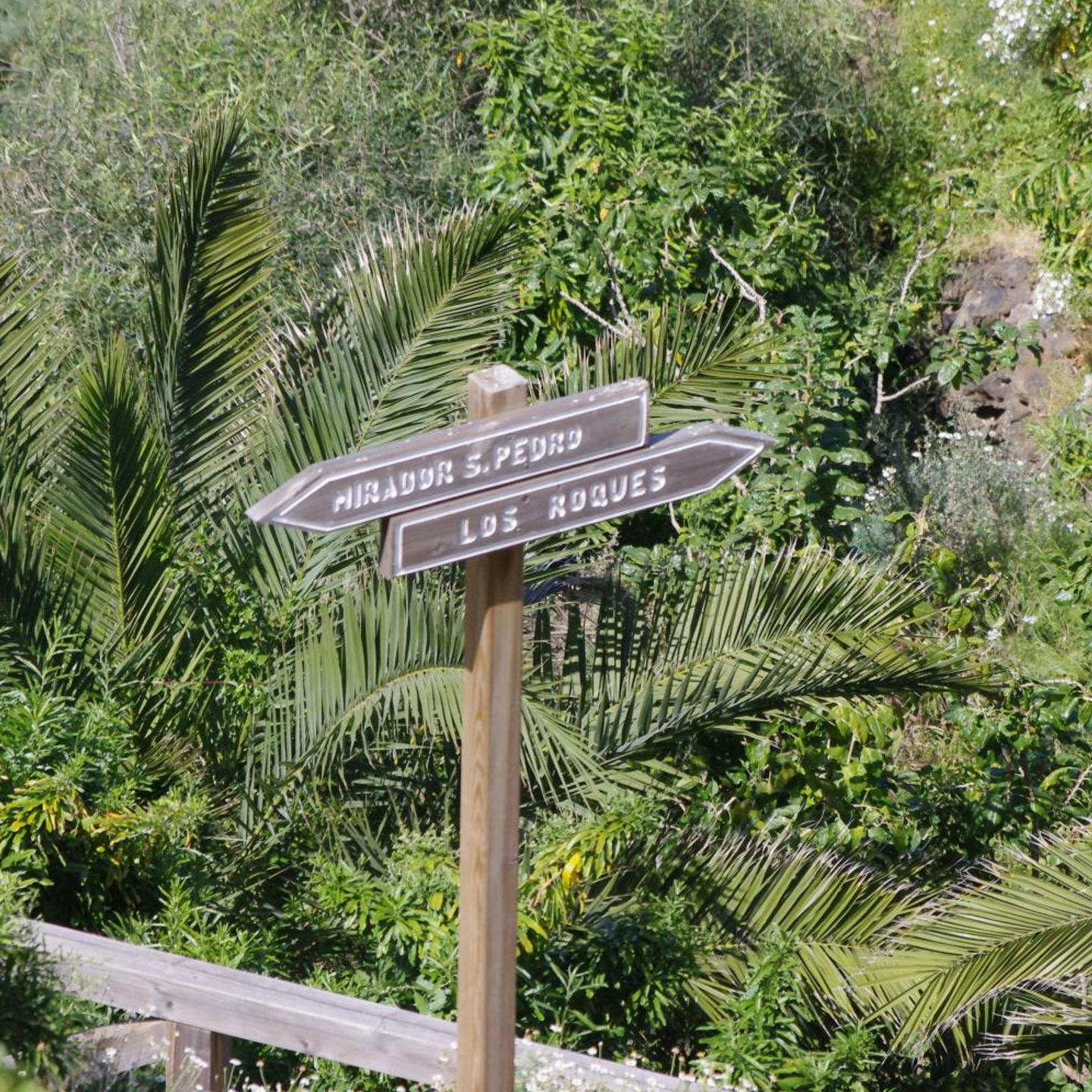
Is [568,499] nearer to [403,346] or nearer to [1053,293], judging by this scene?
[403,346]

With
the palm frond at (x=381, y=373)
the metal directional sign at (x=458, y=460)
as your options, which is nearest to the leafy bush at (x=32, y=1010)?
the metal directional sign at (x=458, y=460)

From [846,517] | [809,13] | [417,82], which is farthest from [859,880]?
[809,13]

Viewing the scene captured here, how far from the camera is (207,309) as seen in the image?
4.92m

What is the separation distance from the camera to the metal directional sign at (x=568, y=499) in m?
2.52

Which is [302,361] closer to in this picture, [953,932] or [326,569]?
[326,569]

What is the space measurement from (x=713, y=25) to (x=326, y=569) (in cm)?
580

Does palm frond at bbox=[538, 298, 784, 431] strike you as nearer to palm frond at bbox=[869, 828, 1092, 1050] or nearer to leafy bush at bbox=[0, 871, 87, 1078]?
palm frond at bbox=[869, 828, 1092, 1050]

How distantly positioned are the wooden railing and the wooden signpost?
1.35ft

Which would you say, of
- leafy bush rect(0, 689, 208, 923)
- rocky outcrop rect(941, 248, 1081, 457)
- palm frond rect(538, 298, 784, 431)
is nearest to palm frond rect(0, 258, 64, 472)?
leafy bush rect(0, 689, 208, 923)

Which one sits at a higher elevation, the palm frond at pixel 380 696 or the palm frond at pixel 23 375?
the palm frond at pixel 23 375

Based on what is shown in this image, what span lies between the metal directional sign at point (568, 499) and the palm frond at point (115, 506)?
200cm

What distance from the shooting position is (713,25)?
9297mm

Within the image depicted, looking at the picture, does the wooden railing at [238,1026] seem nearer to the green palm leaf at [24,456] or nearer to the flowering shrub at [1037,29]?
the green palm leaf at [24,456]

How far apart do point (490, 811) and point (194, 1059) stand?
3.48 ft
